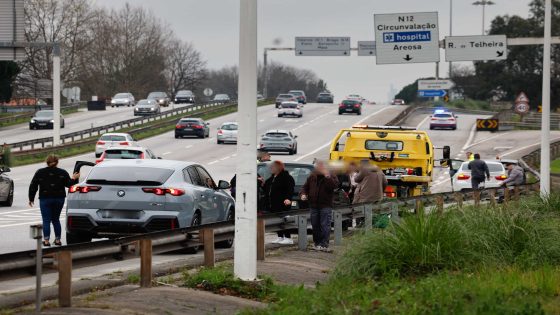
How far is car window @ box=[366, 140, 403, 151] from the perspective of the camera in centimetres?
3412

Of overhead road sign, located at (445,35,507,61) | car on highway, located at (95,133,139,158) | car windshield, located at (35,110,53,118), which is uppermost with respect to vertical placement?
overhead road sign, located at (445,35,507,61)

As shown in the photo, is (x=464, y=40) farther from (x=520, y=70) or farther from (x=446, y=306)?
(x=520, y=70)

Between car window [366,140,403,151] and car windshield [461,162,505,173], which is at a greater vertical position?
car window [366,140,403,151]

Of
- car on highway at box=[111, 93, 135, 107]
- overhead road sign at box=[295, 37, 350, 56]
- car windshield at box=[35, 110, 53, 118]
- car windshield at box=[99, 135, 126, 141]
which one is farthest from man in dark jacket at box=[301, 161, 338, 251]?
car on highway at box=[111, 93, 135, 107]

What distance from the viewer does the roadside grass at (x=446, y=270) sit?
11664 mm

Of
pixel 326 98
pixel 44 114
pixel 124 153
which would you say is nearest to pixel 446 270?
pixel 124 153

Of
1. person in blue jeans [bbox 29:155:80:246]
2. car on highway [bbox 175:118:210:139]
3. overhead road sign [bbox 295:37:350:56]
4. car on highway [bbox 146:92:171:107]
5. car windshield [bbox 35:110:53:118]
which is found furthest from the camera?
car on highway [bbox 146:92:171:107]

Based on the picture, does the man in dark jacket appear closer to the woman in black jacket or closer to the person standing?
the woman in black jacket

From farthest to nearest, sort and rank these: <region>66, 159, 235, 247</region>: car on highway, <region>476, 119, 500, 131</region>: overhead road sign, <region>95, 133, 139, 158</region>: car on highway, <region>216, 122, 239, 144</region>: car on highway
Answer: <region>476, 119, 500, 131</region>: overhead road sign < <region>216, 122, 239, 144</region>: car on highway < <region>95, 133, 139, 158</region>: car on highway < <region>66, 159, 235, 247</region>: car on highway

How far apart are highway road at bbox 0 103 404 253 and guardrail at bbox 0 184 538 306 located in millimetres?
4879

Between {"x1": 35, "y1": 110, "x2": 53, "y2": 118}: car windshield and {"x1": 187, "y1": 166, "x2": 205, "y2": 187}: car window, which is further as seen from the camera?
{"x1": 35, "y1": 110, "x2": 53, "y2": 118}: car windshield

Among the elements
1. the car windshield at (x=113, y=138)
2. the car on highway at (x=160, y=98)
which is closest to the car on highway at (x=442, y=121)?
the car windshield at (x=113, y=138)

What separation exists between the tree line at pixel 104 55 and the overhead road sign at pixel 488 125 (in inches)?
1340

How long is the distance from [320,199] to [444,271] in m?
4.79
